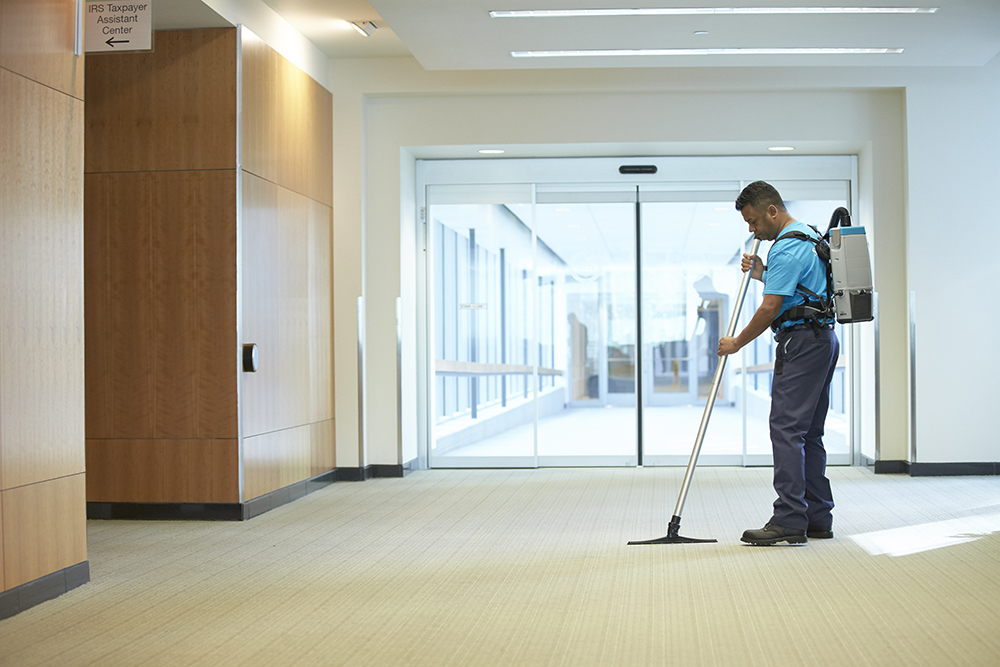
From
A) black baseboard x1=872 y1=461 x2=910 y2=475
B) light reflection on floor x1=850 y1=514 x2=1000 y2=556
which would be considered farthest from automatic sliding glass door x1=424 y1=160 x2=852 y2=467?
light reflection on floor x1=850 y1=514 x2=1000 y2=556

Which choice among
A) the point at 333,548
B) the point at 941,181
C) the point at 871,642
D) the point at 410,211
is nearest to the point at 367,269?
the point at 410,211

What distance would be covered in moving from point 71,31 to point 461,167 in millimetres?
4552

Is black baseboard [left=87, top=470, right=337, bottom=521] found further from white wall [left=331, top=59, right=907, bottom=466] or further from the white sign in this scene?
the white sign

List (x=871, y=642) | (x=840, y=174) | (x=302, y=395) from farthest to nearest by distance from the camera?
(x=840, y=174)
(x=302, y=395)
(x=871, y=642)

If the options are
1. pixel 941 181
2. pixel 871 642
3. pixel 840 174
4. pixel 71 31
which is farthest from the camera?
pixel 840 174

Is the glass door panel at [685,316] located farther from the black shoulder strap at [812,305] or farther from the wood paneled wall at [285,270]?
the black shoulder strap at [812,305]

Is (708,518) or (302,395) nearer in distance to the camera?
(708,518)

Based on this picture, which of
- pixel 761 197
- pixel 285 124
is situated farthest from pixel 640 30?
pixel 285 124

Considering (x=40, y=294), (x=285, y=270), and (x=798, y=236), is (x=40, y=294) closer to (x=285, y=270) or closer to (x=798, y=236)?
(x=285, y=270)

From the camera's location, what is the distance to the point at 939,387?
743cm

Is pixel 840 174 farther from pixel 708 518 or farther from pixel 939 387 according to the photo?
pixel 708 518

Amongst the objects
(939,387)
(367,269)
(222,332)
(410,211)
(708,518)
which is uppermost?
(410,211)

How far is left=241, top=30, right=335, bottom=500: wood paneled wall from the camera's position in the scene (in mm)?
5910

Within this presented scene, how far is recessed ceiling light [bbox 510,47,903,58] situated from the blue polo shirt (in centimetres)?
221
